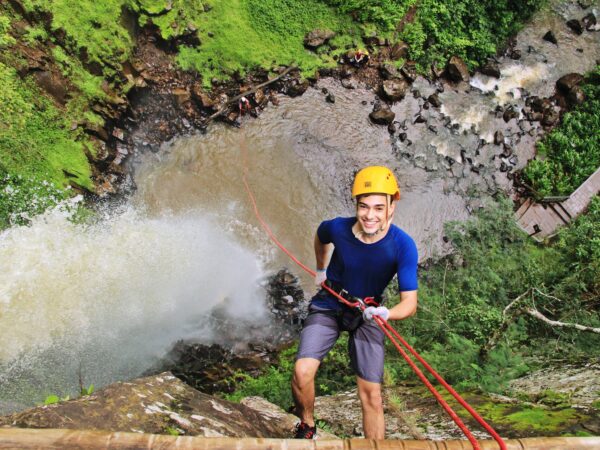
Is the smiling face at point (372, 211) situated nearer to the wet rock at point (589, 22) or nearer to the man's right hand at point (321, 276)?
the man's right hand at point (321, 276)

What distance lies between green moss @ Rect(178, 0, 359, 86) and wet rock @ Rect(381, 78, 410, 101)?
161 cm

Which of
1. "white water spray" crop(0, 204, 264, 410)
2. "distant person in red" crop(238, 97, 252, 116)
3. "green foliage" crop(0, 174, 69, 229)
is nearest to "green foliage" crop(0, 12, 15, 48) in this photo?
"green foliage" crop(0, 174, 69, 229)

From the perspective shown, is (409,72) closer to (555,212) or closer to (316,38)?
(316,38)

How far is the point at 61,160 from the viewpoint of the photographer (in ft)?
27.6

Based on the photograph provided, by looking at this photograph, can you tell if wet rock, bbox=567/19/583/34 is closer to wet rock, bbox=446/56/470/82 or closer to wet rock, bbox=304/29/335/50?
wet rock, bbox=446/56/470/82

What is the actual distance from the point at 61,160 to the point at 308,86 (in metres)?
6.40

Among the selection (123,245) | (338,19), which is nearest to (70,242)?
(123,245)

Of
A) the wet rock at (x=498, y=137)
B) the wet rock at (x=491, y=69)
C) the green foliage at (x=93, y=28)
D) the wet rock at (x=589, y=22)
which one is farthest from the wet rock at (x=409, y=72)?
the green foliage at (x=93, y=28)

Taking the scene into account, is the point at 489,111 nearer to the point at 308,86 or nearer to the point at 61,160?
the point at 308,86

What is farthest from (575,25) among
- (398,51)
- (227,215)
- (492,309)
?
(227,215)

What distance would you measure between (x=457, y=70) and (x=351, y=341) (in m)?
10.5

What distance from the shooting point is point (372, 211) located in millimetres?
3301

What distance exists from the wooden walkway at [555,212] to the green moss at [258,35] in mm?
6877

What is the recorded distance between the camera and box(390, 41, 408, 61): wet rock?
37.3ft
